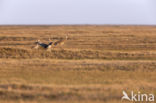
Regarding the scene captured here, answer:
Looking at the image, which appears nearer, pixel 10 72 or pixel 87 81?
pixel 87 81

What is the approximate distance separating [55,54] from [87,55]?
2.59 meters

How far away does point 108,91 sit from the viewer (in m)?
9.00

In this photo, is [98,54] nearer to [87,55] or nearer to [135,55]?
[87,55]

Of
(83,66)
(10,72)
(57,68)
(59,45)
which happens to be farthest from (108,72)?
(59,45)

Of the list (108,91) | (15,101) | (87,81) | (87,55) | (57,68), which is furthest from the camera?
(87,55)

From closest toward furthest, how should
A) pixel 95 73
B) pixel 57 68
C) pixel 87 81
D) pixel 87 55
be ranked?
pixel 87 81 → pixel 95 73 → pixel 57 68 → pixel 87 55

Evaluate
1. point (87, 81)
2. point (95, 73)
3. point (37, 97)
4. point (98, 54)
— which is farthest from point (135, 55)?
point (37, 97)

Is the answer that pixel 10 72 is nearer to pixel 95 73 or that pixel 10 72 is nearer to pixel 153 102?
pixel 95 73

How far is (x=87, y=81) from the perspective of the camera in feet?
36.0

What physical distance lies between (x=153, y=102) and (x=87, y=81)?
343 centimetres

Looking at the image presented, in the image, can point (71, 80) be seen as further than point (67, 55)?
No

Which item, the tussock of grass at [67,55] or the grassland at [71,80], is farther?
the tussock of grass at [67,55]

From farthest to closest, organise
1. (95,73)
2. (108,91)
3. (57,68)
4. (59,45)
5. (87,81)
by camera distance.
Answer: (59,45), (57,68), (95,73), (87,81), (108,91)

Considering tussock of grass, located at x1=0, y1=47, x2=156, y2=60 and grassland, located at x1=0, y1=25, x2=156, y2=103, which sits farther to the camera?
tussock of grass, located at x1=0, y1=47, x2=156, y2=60
